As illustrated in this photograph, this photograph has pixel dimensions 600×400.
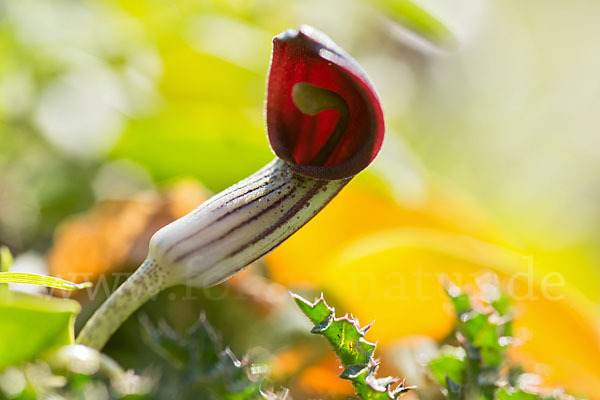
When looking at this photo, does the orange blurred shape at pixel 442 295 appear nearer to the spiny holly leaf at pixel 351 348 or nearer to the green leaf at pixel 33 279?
the spiny holly leaf at pixel 351 348

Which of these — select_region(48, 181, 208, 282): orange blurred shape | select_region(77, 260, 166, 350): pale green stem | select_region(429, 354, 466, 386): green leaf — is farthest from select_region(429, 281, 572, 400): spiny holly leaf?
select_region(48, 181, 208, 282): orange blurred shape

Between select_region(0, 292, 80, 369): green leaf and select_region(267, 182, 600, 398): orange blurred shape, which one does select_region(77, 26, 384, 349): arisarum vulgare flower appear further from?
select_region(267, 182, 600, 398): orange blurred shape

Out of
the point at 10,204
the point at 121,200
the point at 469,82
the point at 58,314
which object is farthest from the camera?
the point at 469,82

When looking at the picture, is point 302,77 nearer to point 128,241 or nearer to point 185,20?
point 128,241

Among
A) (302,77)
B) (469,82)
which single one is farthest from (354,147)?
(469,82)

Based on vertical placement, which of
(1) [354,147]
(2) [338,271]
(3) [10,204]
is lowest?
(3) [10,204]
